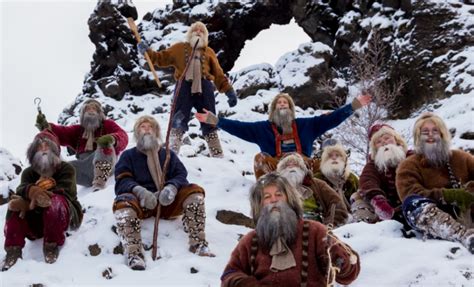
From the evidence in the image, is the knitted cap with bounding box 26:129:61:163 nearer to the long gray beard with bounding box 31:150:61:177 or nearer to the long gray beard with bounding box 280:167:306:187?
the long gray beard with bounding box 31:150:61:177

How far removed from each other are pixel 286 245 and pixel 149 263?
210 cm

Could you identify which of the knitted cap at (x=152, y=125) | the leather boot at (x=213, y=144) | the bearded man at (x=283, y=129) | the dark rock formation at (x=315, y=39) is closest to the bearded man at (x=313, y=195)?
the bearded man at (x=283, y=129)

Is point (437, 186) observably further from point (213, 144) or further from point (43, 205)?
point (213, 144)

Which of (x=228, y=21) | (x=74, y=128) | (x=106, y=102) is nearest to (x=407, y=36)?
(x=228, y=21)

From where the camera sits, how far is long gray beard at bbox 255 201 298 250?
13.1 feet

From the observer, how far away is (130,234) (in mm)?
5574

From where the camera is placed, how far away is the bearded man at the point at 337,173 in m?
7.11

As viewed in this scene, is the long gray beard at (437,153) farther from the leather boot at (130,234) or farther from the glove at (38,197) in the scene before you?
the glove at (38,197)

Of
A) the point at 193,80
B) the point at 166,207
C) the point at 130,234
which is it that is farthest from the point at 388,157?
the point at 193,80

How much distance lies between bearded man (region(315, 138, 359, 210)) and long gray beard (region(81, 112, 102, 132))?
126 inches

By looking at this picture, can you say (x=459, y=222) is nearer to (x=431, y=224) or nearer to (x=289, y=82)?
(x=431, y=224)

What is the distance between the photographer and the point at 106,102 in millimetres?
24594

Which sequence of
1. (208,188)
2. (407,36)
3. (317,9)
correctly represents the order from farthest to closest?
1. (317,9)
2. (407,36)
3. (208,188)

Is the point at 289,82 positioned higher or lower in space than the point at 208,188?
higher
